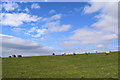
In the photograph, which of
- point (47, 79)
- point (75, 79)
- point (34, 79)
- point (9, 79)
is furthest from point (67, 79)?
point (9, 79)

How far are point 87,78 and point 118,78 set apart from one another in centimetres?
418

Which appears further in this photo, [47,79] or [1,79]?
[1,79]

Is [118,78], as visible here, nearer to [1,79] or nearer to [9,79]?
[9,79]

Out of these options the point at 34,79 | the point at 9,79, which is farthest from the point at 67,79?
the point at 9,79

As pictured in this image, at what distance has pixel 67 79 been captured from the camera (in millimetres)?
19656

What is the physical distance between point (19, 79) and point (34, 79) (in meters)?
2.08

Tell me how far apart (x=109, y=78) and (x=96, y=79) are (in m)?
1.81

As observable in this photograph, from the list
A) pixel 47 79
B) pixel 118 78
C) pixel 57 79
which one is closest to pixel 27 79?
pixel 47 79

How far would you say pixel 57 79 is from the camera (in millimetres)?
19781

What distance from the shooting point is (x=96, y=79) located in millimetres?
19719

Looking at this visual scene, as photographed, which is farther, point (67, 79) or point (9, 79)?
point (9, 79)

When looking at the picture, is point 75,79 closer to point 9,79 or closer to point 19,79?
point 19,79

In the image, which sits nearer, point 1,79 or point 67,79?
point 67,79

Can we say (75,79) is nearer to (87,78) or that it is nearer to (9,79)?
(87,78)
